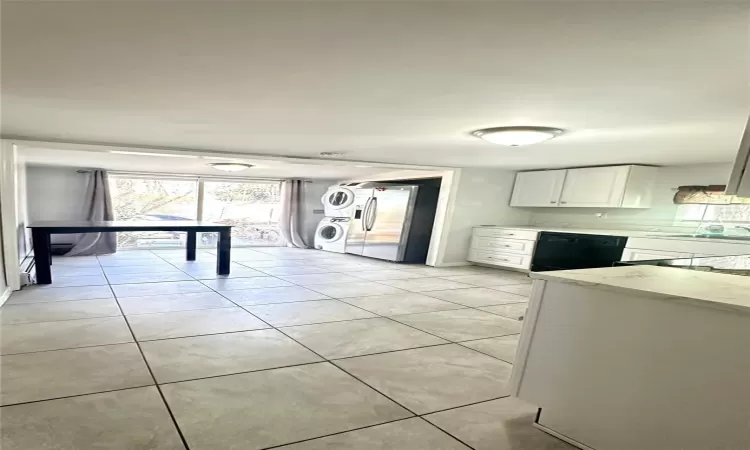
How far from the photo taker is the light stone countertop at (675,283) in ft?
4.05

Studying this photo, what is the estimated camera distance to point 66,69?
1.76 meters

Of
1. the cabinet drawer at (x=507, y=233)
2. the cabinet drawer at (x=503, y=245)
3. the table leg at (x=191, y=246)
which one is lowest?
the table leg at (x=191, y=246)

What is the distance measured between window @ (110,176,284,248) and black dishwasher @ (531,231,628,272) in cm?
493

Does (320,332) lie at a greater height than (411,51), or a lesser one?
lesser

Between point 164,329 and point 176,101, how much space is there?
149 centimetres

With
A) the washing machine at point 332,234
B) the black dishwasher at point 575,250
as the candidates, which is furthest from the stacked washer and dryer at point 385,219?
the black dishwasher at point 575,250

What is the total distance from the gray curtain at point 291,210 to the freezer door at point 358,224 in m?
1.38

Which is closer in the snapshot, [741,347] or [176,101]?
[741,347]

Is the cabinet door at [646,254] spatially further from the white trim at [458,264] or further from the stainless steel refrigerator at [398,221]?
the stainless steel refrigerator at [398,221]

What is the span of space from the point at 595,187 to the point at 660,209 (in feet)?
2.61

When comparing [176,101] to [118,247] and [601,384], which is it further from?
[118,247]

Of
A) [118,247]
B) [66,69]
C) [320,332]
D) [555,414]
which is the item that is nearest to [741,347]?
[555,414]

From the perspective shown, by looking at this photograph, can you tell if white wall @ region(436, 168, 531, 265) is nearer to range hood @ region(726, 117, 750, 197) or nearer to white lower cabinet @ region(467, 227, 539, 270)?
white lower cabinet @ region(467, 227, 539, 270)

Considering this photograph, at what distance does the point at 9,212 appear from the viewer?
353 centimetres
